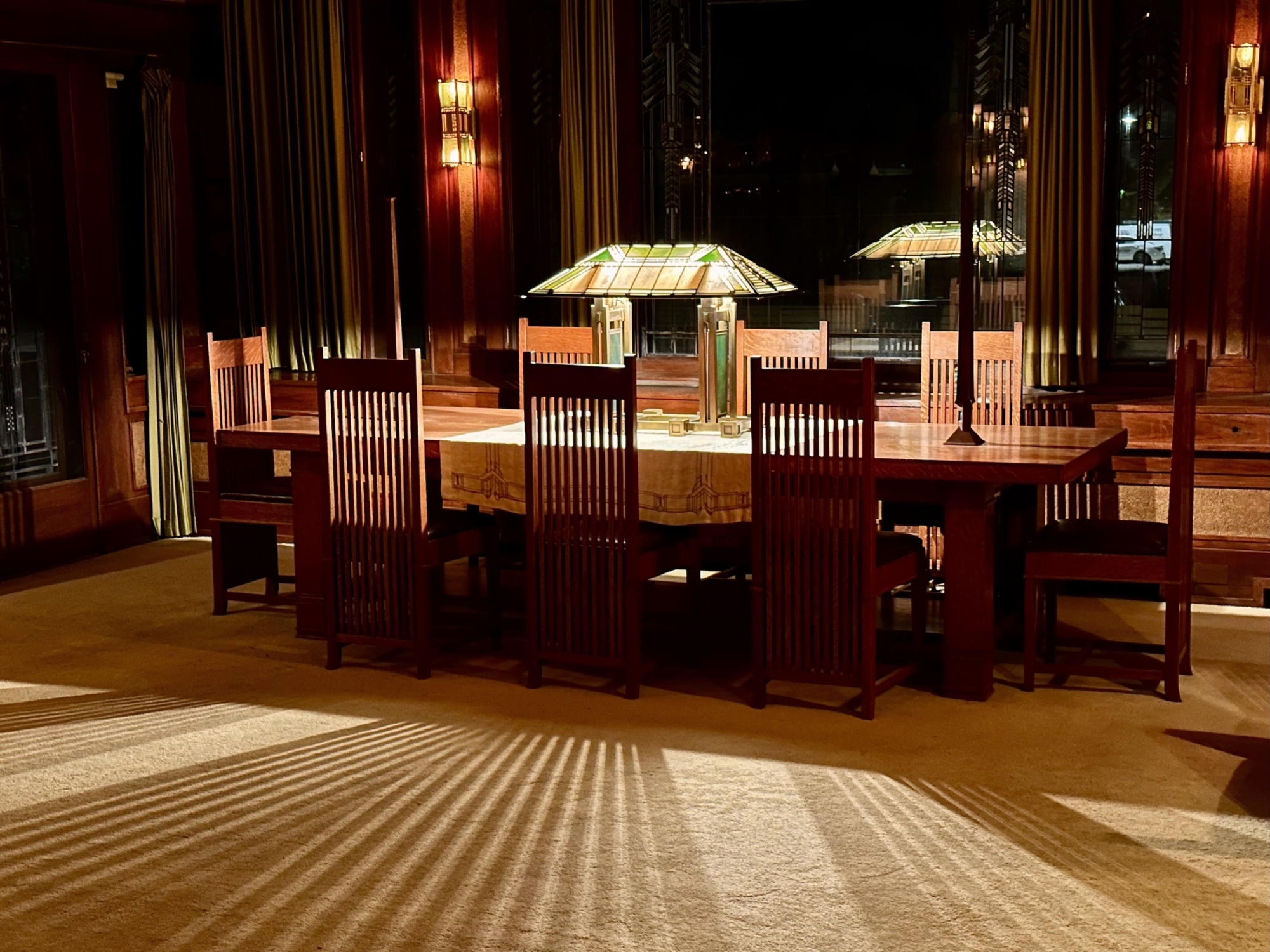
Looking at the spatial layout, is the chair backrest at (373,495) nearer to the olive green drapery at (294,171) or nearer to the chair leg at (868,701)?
the chair leg at (868,701)

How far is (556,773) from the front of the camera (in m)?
3.59

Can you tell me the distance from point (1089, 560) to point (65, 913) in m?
2.79

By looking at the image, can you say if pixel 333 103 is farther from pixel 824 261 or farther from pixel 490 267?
pixel 824 261

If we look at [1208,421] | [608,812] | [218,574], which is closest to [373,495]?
[218,574]

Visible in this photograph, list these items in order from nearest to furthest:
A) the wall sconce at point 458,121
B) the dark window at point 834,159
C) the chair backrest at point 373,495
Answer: the chair backrest at point 373,495, the dark window at point 834,159, the wall sconce at point 458,121

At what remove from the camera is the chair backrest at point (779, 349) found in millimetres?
5141

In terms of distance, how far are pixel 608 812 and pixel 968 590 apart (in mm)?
1351

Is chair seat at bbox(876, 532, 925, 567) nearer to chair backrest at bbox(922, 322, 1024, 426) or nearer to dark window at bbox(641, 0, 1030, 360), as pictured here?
chair backrest at bbox(922, 322, 1024, 426)

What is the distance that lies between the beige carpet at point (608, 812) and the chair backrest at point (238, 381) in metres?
1.12

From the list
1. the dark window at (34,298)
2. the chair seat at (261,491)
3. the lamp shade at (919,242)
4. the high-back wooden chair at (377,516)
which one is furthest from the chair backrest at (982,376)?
the dark window at (34,298)

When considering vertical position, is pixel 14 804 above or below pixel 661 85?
below

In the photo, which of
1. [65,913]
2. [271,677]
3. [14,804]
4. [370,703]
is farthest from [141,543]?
[65,913]

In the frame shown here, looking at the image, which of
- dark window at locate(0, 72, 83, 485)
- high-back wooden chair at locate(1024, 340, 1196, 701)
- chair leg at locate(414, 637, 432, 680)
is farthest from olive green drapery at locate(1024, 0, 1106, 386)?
dark window at locate(0, 72, 83, 485)

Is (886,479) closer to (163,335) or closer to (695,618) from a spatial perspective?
(695,618)
